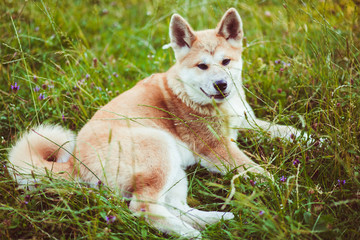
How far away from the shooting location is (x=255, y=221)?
5.52ft

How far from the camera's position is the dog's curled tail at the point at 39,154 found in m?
1.90

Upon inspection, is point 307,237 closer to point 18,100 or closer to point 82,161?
point 82,161

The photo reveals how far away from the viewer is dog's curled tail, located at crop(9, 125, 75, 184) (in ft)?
6.24

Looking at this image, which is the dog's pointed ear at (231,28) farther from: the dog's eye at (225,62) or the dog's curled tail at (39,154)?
the dog's curled tail at (39,154)

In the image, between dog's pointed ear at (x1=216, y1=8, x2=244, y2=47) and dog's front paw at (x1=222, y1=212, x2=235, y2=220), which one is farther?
dog's pointed ear at (x1=216, y1=8, x2=244, y2=47)

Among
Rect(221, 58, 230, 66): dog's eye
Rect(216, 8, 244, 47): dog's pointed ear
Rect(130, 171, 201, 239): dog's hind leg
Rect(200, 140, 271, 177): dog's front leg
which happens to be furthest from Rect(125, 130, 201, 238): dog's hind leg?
Rect(216, 8, 244, 47): dog's pointed ear

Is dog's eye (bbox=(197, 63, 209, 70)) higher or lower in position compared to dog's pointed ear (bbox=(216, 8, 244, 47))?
lower

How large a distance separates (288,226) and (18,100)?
102 inches

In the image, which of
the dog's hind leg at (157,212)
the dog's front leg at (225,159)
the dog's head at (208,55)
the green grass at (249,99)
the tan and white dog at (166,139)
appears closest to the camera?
the green grass at (249,99)

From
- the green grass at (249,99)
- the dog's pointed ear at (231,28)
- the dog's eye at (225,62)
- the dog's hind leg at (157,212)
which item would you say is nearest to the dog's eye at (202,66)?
the dog's eye at (225,62)

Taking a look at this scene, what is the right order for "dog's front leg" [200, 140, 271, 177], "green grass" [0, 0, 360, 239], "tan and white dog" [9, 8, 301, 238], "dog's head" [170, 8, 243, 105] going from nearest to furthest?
"green grass" [0, 0, 360, 239]
"tan and white dog" [9, 8, 301, 238]
"dog's front leg" [200, 140, 271, 177]
"dog's head" [170, 8, 243, 105]

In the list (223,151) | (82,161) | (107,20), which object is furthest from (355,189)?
(107,20)

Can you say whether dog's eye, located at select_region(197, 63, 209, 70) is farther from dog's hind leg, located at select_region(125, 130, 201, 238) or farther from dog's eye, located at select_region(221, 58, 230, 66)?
dog's hind leg, located at select_region(125, 130, 201, 238)

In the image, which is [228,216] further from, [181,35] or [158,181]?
[181,35]
